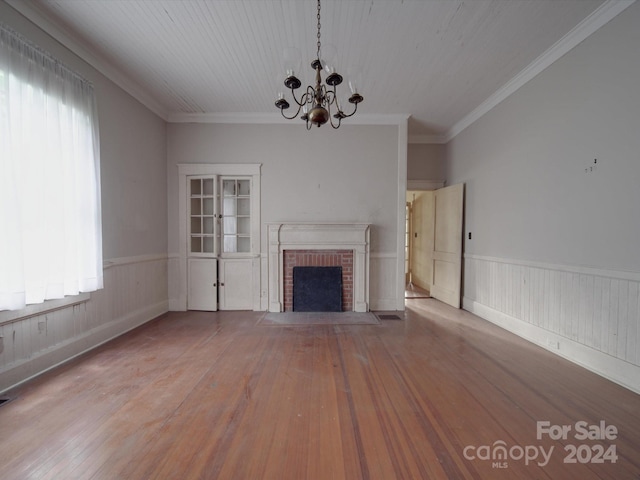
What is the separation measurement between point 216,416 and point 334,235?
9.22 feet

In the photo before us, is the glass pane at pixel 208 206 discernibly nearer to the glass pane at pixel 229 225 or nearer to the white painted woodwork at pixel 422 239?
the glass pane at pixel 229 225

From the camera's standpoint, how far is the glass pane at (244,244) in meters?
4.30

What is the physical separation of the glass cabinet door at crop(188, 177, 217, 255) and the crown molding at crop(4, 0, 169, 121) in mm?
1170

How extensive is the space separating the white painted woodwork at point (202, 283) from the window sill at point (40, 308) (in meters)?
1.53

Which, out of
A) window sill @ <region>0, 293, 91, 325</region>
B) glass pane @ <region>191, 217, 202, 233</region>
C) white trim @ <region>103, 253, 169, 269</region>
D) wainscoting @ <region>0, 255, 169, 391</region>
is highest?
glass pane @ <region>191, 217, 202, 233</region>

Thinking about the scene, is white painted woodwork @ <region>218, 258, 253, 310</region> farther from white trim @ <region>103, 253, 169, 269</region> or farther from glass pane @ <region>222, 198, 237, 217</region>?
white trim @ <region>103, 253, 169, 269</region>

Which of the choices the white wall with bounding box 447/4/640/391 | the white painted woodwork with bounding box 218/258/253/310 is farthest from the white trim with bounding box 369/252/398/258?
the white painted woodwork with bounding box 218/258/253/310

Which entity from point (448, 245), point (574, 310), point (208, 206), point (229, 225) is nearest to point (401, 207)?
point (448, 245)

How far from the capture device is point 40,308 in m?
2.25

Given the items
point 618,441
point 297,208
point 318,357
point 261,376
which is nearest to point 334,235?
point 297,208

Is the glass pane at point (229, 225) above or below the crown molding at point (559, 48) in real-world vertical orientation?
below

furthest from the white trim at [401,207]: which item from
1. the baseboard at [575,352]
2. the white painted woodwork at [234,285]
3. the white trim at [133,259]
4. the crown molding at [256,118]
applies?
the white trim at [133,259]

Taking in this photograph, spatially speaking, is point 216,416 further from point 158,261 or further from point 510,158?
point 510,158

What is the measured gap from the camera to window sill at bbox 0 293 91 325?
2008mm
